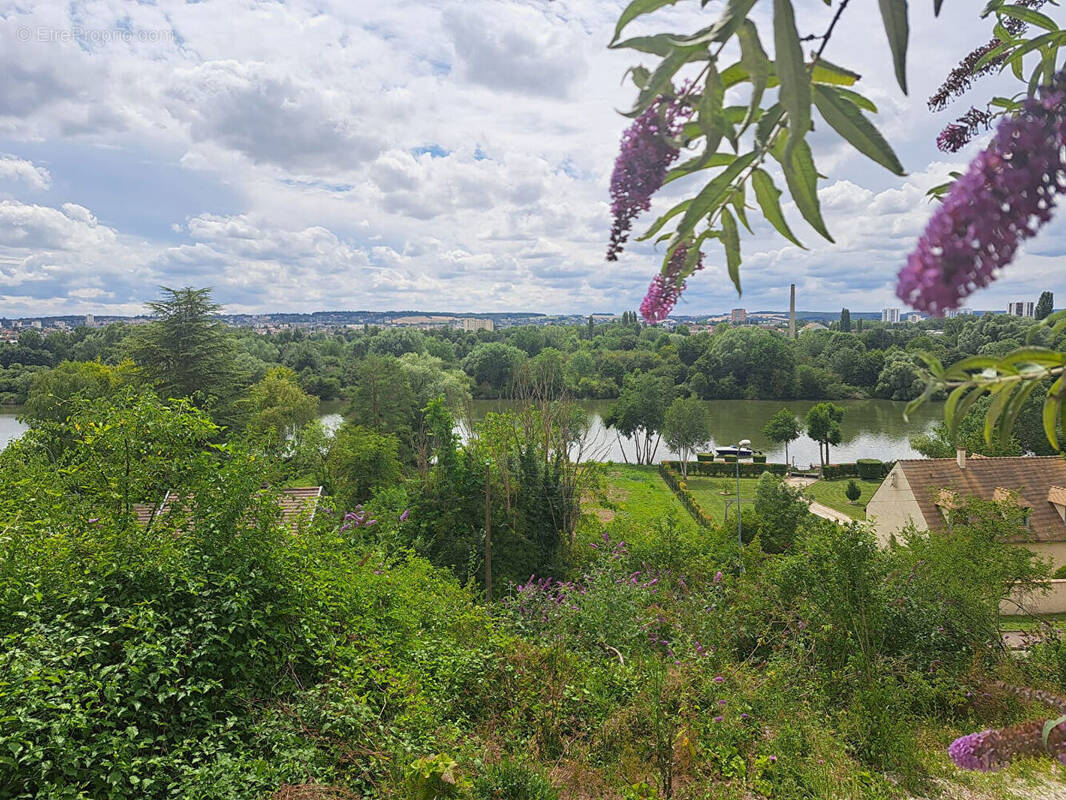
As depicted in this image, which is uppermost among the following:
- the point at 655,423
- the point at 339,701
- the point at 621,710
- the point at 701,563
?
the point at 339,701

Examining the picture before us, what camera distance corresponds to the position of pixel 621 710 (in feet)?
13.1

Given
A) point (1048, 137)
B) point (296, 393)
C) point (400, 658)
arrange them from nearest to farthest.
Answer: point (1048, 137) < point (400, 658) < point (296, 393)

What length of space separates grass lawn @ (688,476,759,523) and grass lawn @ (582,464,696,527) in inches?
36.4

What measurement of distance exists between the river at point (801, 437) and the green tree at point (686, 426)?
5.01 ft

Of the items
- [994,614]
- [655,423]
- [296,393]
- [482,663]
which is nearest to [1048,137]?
[482,663]

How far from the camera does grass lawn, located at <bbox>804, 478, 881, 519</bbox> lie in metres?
21.2

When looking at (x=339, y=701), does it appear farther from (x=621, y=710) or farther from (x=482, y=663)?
(x=621, y=710)

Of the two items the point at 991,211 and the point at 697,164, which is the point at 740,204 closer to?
the point at 697,164

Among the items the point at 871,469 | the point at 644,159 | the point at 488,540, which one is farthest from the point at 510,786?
the point at 871,469

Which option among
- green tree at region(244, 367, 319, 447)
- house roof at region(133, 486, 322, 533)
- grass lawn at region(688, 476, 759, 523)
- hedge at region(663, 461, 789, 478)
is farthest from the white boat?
house roof at region(133, 486, 322, 533)

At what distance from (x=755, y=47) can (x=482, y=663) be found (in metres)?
4.44

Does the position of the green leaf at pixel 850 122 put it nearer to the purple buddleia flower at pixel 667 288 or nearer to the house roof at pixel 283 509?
the purple buddleia flower at pixel 667 288

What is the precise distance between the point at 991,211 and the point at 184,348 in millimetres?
20693

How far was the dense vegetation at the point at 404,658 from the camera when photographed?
3.13 meters
